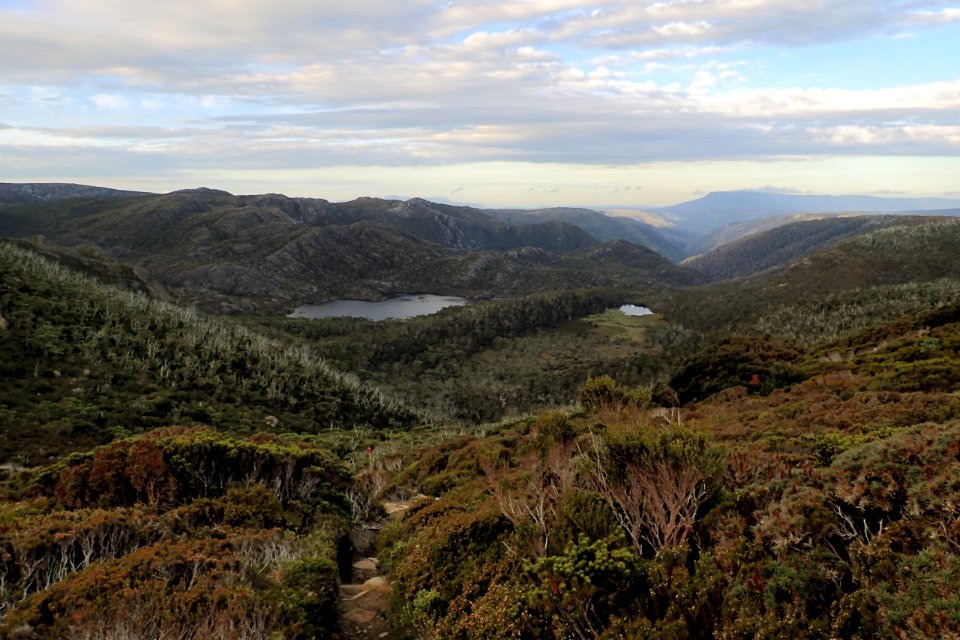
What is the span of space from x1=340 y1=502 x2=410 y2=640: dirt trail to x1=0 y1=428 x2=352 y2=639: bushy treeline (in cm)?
48

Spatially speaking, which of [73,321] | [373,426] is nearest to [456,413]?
[373,426]

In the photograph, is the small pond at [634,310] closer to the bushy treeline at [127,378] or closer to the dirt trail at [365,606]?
the bushy treeline at [127,378]

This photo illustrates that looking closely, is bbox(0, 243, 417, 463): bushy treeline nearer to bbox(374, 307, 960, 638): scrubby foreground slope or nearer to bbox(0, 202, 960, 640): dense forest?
bbox(0, 202, 960, 640): dense forest

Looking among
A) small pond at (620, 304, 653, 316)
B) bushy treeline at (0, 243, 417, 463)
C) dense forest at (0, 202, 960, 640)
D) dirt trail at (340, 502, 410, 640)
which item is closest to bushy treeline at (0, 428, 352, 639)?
dense forest at (0, 202, 960, 640)

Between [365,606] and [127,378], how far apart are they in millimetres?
43528

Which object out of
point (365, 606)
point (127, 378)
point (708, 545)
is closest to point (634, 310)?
point (127, 378)

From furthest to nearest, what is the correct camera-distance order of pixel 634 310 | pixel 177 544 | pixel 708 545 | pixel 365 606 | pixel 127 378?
pixel 634 310 → pixel 127 378 → pixel 365 606 → pixel 177 544 → pixel 708 545

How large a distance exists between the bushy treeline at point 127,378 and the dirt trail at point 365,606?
2557 cm

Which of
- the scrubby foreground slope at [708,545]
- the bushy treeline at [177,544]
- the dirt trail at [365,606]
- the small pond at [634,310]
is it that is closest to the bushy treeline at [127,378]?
the bushy treeline at [177,544]

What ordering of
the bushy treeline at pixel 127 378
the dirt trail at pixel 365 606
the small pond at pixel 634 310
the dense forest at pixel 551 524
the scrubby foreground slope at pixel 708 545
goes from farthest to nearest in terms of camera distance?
the small pond at pixel 634 310
the bushy treeline at pixel 127 378
the dirt trail at pixel 365 606
the dense forest at pixel 551 524
the scrubby foreground slope at pixel 708 545

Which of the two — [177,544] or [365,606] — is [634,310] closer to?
[365,606]

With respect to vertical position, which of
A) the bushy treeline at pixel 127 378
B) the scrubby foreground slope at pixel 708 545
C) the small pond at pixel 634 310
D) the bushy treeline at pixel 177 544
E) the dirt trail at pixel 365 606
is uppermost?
the scrubby foreground slope at pixel 708 545

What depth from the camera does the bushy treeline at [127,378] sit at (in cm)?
3388

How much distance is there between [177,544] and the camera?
9.98 m
